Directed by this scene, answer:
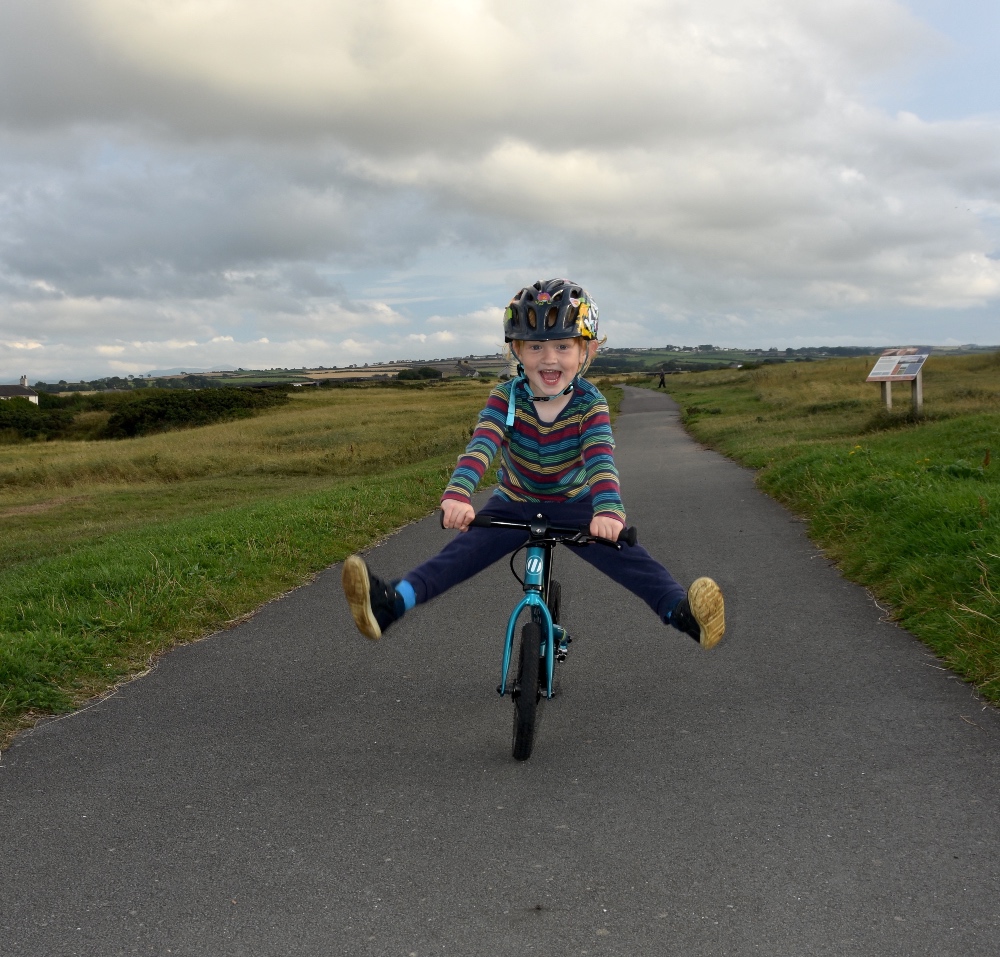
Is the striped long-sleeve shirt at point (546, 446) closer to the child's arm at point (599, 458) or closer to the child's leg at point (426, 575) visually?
the child's arm at point (599, 458)

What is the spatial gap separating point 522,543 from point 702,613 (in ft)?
A: 2.86

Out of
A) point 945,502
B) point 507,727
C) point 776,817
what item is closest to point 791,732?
point 776,817

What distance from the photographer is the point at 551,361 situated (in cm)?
424

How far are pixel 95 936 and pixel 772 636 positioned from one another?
13.8 feet

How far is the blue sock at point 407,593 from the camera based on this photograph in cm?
410

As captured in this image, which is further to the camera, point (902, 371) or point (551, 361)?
point (902, 371)

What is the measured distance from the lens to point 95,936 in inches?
109

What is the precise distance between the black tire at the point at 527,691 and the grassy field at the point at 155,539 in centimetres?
257

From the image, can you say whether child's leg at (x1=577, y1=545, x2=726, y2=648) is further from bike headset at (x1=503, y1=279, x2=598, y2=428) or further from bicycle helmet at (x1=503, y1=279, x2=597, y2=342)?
bicycle helmet at (x1=503, y1=279, x2=597, y2=342)

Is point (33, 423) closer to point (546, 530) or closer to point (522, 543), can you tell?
point (522, 543)

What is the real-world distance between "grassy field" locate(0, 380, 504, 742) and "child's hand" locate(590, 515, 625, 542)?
3.07 metres

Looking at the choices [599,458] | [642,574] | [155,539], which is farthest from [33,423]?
[642,574]

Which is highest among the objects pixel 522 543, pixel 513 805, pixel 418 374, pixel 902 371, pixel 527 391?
pixel 418 374

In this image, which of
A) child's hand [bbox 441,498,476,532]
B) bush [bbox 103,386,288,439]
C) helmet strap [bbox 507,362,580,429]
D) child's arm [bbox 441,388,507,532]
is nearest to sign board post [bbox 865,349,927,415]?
helmet strap [bbox 507,362,580,429]
